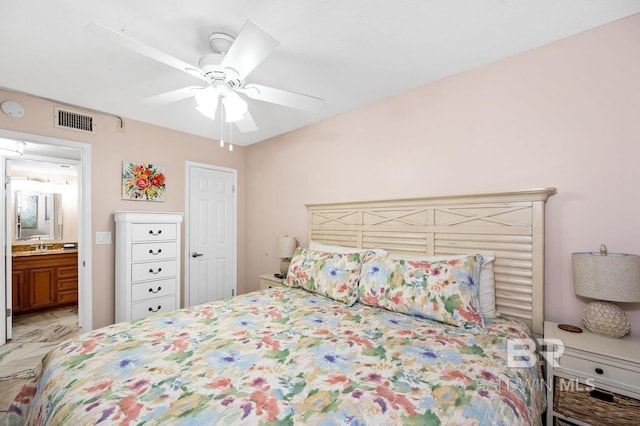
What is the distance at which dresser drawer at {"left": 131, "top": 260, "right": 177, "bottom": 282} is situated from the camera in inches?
113

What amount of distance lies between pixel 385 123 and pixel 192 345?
229 cm

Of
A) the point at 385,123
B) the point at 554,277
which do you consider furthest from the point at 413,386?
the point at 385,123

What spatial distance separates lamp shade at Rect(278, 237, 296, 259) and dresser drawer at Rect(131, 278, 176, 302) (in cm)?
119

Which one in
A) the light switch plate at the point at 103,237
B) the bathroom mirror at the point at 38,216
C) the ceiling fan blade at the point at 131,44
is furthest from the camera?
the bathroom mirror at the point at 38,216

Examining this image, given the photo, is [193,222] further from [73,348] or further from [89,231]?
[73,348]

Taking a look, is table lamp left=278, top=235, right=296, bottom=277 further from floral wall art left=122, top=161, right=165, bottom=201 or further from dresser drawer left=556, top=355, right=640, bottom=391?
dresser drawer left=556, top=355, right=640, bottom=391

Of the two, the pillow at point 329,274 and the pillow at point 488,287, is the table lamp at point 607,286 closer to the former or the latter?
the pillow at point 488,287

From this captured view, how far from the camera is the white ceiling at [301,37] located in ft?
4.97

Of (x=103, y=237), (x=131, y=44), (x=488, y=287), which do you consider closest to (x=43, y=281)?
(x=103, y=237)

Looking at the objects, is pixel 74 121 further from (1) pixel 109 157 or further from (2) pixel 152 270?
(2) pixel 152 270

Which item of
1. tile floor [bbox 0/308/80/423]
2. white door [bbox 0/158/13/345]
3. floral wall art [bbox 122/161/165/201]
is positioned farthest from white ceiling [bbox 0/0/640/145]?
tile floor [bbox 0/308/80/423]

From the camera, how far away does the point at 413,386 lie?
3.53ft

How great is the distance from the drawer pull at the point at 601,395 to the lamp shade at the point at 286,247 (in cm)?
252

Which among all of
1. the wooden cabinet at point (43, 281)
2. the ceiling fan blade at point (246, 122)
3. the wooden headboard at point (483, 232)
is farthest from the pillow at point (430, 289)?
the wooden cabinet at point (43, 281)
